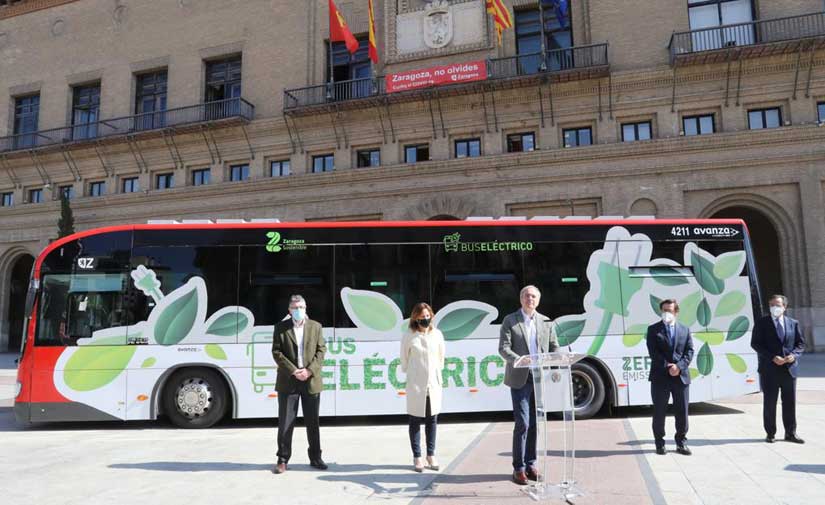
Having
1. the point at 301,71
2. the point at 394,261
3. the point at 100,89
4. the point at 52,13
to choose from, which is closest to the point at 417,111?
the point at 301,71

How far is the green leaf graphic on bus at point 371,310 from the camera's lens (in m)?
9.02

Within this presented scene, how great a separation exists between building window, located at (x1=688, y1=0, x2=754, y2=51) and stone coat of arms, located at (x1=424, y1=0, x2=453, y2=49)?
9.15 m

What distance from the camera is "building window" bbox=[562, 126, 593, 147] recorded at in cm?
2098

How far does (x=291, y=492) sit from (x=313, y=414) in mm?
1037

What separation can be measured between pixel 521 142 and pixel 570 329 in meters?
13.9

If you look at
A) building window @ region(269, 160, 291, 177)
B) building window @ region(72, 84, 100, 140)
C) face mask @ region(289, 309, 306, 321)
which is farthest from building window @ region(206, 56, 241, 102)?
face mask @ region(289, 309, 306, 321)

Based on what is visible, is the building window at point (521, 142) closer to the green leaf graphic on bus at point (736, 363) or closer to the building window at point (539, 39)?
the building window at point (539, 39)

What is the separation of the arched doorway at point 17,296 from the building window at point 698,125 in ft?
109

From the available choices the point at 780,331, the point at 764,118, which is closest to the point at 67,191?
the point at 780,331

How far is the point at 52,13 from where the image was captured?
3028 cm

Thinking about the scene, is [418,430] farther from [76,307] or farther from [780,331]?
[76,307]

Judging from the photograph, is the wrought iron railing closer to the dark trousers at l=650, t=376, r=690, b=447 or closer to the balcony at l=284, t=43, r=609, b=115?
the balcony at l=284, t=43, r=609, b=115

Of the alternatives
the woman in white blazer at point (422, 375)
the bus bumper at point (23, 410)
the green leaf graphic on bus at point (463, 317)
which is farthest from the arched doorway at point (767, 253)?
the bus bumper at point (23, 410)

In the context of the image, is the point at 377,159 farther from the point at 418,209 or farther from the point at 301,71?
the point at 301,71
